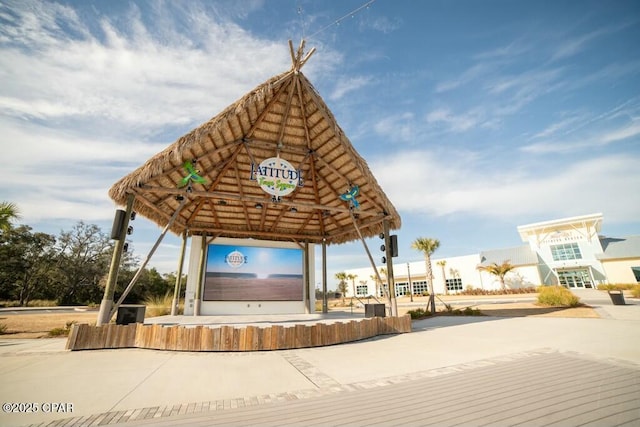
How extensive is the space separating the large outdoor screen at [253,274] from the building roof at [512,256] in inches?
1261

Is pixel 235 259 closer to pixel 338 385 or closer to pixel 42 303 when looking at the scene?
pixel 338 385

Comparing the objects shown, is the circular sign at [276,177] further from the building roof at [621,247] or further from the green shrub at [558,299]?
the building roof at [621,247]

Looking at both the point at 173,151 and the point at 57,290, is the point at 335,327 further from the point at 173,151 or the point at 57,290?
the point at 57,290

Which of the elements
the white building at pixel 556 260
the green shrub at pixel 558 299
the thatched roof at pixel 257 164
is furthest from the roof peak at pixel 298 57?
the white building at pixel 556 260

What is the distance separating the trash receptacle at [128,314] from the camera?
6.82 meters

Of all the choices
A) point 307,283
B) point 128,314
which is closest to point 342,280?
point 307,283

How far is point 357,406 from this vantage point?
9.57 feet

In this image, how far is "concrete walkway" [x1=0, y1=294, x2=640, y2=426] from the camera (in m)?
2.70

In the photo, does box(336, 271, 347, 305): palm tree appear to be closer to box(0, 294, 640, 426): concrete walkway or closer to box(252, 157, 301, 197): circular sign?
box(252, 157, 301, 197): circular sign

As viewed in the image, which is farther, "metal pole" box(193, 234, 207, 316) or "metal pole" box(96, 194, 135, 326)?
"metal pole" box(193, 234, 207, 316)

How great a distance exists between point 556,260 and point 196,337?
42.2 meters

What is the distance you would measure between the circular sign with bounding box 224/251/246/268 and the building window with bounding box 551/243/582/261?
3860cm

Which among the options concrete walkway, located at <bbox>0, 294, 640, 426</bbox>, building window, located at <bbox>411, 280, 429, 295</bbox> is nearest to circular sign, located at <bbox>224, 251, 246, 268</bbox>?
concrete walkway, located at <bbox>0, 294, 640, 426</bbox>

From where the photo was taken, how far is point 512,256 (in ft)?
115
